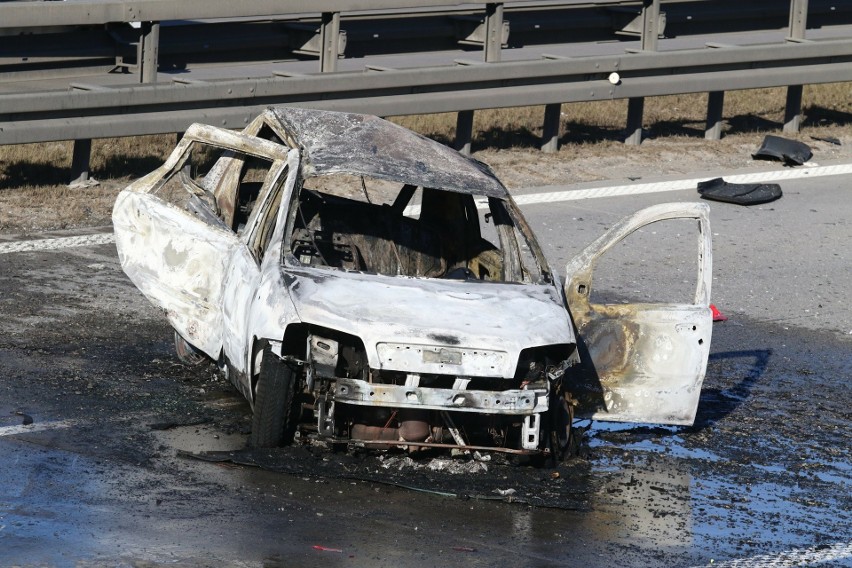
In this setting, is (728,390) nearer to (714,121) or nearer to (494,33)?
(494,33)

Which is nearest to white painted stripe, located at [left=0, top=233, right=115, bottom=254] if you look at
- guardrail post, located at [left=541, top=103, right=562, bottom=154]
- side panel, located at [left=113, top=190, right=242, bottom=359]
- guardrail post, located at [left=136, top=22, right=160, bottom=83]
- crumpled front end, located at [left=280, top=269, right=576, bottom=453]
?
guardrail post, located at [left=136, top=22, right=160, bottom=83]

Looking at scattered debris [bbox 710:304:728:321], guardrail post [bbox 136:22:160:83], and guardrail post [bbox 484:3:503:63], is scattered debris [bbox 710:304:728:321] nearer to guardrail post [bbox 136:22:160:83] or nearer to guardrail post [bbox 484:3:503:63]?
guardrail post [bbox 484:3:503:63]

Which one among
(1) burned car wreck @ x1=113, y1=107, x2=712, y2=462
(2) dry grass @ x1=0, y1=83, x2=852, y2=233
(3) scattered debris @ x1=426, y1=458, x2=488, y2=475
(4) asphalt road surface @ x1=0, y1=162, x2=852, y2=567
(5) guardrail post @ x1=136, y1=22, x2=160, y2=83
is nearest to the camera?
(4) asphalt road surface @ x1=0, y1=162, x2=852, y2=567

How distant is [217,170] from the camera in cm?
928

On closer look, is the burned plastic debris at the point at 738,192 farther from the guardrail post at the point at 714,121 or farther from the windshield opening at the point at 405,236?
the windshield opening at the point at 405,236

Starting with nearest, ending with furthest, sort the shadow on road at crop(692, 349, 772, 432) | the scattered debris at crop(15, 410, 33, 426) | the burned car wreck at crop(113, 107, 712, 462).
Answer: the burned car wreck at crop(113, 107, 712, 462), the scattered debris at crop(15, 410, 33, 426), the shadow on road at crop(692, 349, 772, 432)

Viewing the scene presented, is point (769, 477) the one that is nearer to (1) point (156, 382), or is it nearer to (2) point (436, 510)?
(2) point (436, 510)

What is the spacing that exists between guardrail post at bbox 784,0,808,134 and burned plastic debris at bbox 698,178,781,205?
234 cm

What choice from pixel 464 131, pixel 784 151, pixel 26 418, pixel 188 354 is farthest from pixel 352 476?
pixel 784 151

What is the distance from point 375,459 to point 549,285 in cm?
140

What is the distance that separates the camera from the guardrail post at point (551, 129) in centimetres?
1460

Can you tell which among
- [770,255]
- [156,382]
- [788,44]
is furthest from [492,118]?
[156,382]

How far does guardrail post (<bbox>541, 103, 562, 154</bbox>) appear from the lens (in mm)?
14602

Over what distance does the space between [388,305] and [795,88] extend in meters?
10.2
